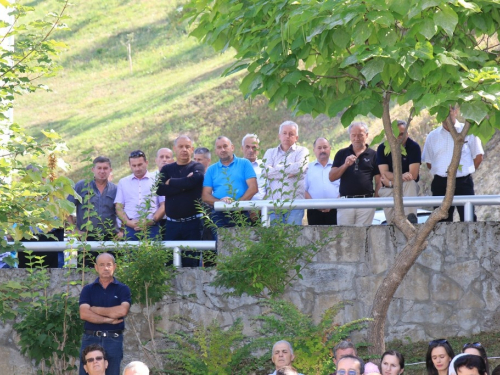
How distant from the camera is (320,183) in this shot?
10977 mm

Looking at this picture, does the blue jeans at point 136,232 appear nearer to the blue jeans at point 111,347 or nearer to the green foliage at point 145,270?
the green foliage at point 145,270

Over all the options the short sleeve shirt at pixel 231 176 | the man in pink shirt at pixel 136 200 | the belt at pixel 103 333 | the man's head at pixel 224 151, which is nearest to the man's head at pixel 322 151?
the short sleeve shirt at pixel 231 176

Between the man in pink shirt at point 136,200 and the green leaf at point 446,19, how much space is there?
4410mm

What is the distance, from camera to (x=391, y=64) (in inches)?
297

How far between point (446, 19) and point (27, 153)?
363 cm

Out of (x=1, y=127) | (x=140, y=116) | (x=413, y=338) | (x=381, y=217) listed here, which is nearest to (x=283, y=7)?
(x=1, y=127)

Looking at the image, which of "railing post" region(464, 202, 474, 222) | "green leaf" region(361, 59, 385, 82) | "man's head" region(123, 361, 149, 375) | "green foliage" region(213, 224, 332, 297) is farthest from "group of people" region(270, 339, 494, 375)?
"railing post" region(464, 202, 474, 222)

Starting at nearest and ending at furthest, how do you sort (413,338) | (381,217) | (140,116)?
1. (413,338)
2. (381,217)
3. (140,116)

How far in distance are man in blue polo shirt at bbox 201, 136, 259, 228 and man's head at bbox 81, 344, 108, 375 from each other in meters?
2.71

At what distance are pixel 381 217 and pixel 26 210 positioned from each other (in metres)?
8.08

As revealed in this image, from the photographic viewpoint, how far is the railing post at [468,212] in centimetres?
978

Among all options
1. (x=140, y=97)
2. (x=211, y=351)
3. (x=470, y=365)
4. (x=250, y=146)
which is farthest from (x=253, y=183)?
(x=140, y=97)

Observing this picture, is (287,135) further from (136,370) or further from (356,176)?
(136,370)

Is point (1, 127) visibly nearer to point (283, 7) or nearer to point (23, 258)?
point (283, 7)
